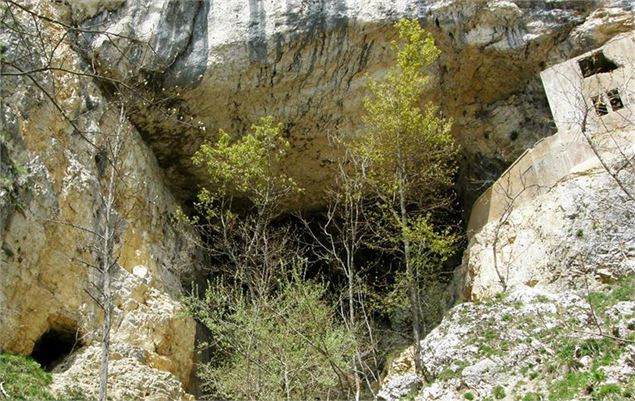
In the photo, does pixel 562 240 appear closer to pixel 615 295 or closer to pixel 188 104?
pixel 615 295

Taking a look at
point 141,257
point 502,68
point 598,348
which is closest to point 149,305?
point 141,257

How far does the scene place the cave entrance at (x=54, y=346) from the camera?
13.5 metres

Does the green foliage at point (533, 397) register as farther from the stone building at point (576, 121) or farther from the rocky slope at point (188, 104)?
the stone building at point (576, 121)

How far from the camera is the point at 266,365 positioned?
41.9 feet

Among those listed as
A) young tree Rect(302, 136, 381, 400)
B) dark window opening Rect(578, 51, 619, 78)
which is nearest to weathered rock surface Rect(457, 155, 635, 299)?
young tree Rect(302, 136, 381, 400)

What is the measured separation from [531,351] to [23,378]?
8551 mm

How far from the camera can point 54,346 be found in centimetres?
1395

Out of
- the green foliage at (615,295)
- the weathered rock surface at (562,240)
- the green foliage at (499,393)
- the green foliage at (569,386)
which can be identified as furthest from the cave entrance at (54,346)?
the green foliage at (615,295)

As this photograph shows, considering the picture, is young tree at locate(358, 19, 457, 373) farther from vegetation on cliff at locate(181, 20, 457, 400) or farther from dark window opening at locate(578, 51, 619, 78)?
dark window opening at locate(578, 51, 619, 78)

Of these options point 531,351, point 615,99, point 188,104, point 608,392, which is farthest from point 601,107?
point 188,104

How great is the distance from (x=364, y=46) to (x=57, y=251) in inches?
351

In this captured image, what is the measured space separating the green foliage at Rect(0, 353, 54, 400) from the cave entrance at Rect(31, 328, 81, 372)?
3.77 ft

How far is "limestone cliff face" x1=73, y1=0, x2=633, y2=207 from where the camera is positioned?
16.9m

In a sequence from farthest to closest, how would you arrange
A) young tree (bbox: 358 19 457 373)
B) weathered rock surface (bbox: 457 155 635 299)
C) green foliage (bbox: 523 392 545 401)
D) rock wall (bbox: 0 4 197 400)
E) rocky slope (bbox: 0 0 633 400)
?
young tree (bbox: 358 19 457 373)
rocky slope (bbox: 0 0 633 400)
weathered rock surface (bbox: 457 155 635 299)
rock wall (bbox: 0 4 197 400)
green foliage (bbox: 523 392 545 401)
